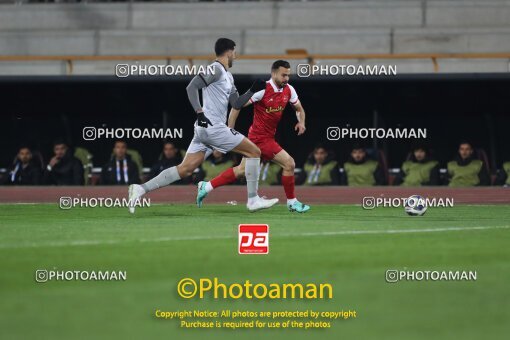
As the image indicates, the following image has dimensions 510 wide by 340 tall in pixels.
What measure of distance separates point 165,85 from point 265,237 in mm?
12679

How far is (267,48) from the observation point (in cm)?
2669

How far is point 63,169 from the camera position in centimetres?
2130

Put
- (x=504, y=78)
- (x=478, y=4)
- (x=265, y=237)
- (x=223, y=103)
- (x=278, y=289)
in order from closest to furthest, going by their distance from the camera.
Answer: (x=278, y=289) < (x=265, y=237) < (x=223, y=103) < (x=504, y=78) < (x=478, y=4)

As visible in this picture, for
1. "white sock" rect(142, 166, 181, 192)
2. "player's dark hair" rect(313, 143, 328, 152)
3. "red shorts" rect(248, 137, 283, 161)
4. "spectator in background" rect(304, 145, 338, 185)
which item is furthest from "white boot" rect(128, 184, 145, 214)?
"spectator in background" rect(304, 145, 338, 185)

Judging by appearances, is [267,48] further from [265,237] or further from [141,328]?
[141,328]

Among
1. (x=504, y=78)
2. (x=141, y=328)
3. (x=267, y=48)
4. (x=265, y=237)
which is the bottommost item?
(x=141, y=328)

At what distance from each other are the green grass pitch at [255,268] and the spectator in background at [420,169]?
748cm

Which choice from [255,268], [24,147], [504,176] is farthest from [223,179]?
[504,176]

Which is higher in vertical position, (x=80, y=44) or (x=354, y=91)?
(x=80, y=44)

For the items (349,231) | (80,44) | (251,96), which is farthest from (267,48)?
(349,231)

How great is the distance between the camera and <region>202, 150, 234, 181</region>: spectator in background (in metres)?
20.4

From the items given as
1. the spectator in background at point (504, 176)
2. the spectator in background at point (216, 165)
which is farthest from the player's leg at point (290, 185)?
the spectator in background at point (504, 176)

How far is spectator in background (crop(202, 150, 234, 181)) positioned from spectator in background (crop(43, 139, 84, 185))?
241 centimetres

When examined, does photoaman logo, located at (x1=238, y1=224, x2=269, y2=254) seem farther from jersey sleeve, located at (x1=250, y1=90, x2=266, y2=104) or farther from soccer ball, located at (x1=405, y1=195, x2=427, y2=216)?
jersey sleeve, located at (x1=250, y1=90, x2=266, y2=104)
